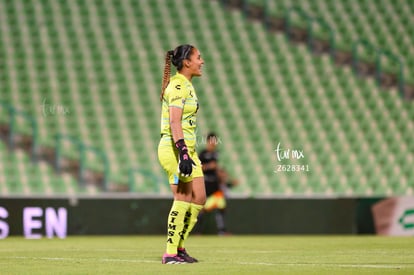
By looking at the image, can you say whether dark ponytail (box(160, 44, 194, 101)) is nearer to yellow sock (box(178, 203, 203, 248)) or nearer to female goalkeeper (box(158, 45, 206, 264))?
female goalkeeper (box(158, 45, 206, 264))

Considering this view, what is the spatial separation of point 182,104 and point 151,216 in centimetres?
747

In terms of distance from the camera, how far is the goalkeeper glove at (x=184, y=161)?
810cm

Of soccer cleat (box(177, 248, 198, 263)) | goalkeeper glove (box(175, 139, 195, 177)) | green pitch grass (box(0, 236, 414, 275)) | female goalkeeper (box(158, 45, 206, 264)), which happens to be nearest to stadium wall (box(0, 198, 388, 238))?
green pitch grass (box(0, 236, 414, 275))

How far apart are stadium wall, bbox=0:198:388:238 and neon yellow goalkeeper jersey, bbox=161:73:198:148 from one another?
6.90 metres

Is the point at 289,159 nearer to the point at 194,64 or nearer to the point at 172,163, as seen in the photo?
the point at 194,64

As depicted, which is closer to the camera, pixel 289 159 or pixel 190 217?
pixel 190 217

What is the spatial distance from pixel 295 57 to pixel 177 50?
13.3 meters

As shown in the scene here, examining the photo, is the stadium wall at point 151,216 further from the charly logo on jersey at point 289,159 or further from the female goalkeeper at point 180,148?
the female goalkeeper at point 180,148

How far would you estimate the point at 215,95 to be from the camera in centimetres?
2039

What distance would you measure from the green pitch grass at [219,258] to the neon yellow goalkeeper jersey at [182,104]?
1114mm

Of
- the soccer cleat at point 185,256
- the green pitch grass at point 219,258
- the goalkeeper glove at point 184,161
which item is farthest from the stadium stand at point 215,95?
the goalkeeper glove at point 184,161

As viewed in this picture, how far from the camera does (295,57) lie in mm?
21703

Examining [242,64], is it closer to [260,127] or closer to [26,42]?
[260,127]

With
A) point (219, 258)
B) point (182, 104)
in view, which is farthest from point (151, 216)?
point (182, 104)
